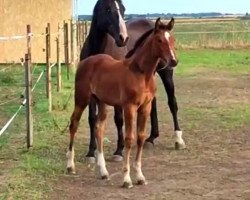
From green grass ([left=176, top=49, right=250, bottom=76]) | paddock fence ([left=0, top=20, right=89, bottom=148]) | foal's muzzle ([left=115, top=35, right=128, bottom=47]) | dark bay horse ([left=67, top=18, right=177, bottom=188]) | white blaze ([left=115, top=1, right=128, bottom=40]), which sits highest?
white blaze ([left=115, top=1, right=128, bottom=40])

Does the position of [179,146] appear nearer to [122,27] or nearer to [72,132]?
[122,27]

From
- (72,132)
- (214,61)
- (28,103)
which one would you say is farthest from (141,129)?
(214,61)

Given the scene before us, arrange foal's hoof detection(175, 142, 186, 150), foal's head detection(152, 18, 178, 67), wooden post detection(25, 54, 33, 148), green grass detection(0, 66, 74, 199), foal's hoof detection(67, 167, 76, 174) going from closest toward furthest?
foal's head detection(152, 18, 178, 67), green grass detection(0, 66, 74, 199), foal's hoof detection(67, 167, 76, 174), wooden post detection(25, 54, 33, 148), foal's hoof detection(175, 142, 186, 150)

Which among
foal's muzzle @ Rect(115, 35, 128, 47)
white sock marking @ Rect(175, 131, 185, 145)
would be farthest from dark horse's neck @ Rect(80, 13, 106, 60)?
white sock marking @ Rect(175, 131, 185, 145)

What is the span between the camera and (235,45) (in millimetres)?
36625

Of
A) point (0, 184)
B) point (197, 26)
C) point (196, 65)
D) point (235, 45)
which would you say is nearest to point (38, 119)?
point (0, 184)

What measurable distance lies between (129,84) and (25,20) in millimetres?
17071

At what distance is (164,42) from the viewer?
7055mm

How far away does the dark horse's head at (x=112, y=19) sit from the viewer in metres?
8.73

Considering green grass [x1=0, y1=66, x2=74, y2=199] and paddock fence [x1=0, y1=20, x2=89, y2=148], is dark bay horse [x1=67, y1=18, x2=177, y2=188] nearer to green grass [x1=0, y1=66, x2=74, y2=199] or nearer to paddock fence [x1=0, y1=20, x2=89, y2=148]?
green grass [x1=0, y1=66, x2=74, y2=199]

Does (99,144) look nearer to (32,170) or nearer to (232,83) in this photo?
(32,170)

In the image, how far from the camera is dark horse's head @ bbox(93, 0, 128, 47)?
8.73 m

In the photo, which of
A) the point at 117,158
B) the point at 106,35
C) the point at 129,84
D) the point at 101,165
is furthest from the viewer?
the point at 106,35

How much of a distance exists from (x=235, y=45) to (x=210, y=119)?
81.3ft
